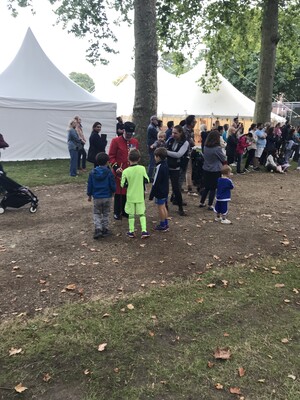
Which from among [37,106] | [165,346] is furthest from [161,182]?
[37,106]

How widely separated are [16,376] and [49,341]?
491mm

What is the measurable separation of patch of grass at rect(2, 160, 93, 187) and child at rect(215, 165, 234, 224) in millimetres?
5093

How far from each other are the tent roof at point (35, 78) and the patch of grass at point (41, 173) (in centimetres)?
267

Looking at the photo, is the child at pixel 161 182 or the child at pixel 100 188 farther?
the child at pixel 161 182

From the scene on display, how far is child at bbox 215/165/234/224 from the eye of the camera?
7078 millimetres

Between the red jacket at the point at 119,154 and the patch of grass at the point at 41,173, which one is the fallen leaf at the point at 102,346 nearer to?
the red jacket at the point at 119,154

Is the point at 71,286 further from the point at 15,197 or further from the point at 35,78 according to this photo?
the point at 35,78

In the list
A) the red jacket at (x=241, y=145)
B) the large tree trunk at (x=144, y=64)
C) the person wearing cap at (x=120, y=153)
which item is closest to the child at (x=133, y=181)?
the person wearing cap at (x=120, y=153)

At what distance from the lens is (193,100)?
2219 centimetres

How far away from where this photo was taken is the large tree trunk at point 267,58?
16891 millimetres

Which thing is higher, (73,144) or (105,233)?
(73,144)

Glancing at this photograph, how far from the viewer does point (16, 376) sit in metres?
3.03

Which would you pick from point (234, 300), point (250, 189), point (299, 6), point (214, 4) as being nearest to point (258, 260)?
point (234, 300)

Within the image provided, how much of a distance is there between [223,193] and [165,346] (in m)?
4.15
